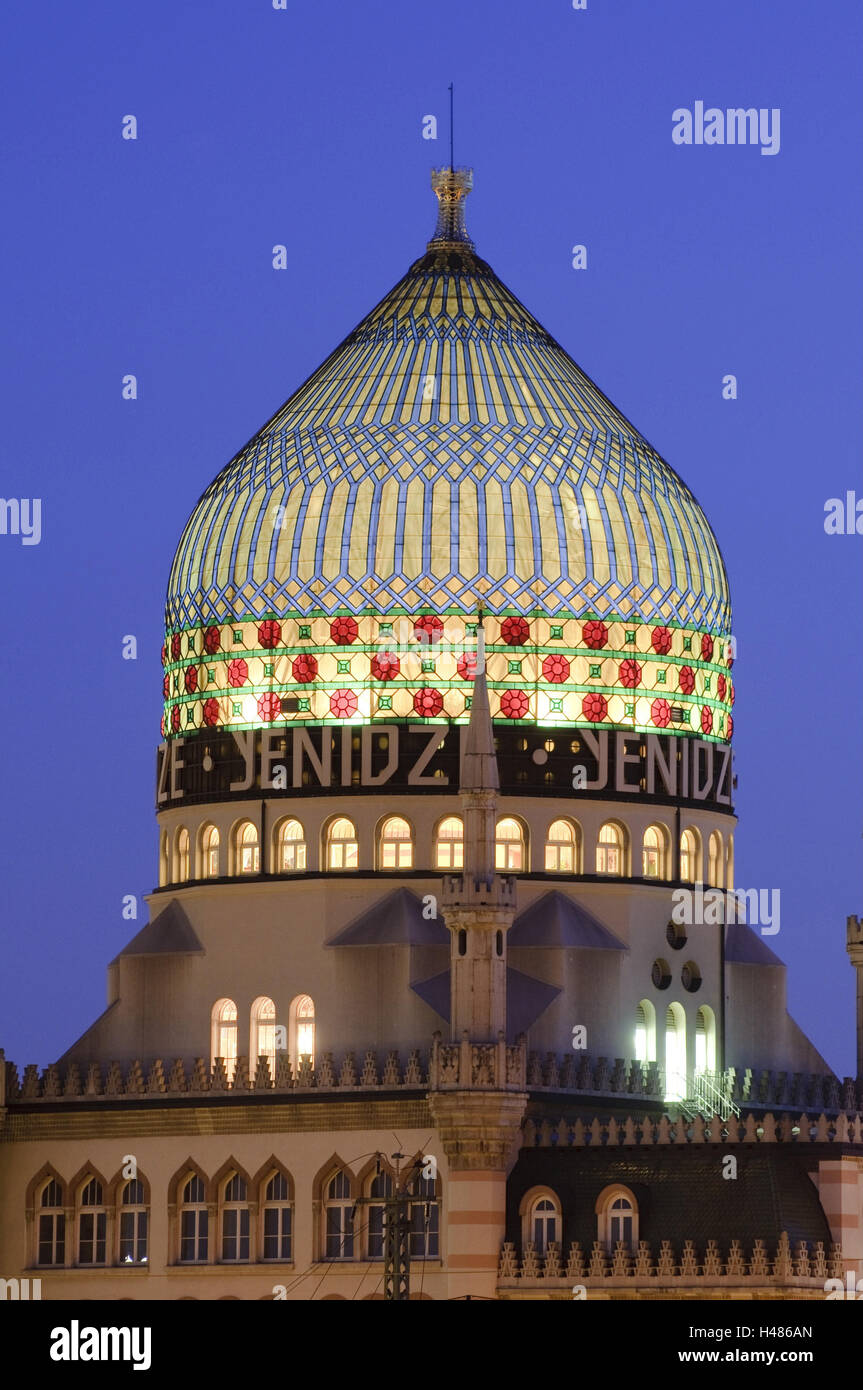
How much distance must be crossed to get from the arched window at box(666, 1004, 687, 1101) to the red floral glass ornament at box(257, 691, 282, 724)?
10.7m

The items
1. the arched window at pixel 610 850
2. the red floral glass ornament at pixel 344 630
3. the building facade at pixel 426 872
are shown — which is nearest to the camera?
the building facade at pixel 426 872

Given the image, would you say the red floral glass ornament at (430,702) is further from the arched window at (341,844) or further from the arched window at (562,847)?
the arched window at (562,847)

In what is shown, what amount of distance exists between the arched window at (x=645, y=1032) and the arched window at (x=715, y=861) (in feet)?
12.9

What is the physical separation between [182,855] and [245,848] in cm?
241

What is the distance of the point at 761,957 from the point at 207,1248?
48.5ft

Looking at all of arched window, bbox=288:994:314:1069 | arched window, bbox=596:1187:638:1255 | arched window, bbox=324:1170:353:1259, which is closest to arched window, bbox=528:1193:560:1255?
arched window, bbox=596:1187:638:1255

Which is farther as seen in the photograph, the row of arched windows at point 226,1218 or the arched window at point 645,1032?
the arched window at point 645,1032

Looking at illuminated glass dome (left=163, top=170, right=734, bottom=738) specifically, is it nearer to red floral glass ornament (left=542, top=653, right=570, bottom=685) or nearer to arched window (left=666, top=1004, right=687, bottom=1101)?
red floral glass ornament (left=542, top=653, right=570, bottom=685)

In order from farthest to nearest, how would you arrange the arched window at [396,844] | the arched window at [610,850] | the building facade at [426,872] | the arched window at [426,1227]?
the arched window at [610,850], the arched window at [396,844], the building facade at [426,872], the arched window at [426,1227]

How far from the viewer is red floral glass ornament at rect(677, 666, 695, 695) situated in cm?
9062

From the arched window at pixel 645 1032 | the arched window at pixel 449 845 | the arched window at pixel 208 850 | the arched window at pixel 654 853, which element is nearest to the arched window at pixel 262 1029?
the arched window at pixel 208 850

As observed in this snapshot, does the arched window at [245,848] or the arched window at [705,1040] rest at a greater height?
the arched window at [245,848]

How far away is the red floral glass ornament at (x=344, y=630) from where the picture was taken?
88875 millimetres

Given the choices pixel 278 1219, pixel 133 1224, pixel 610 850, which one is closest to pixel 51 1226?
pixel 133 1224
